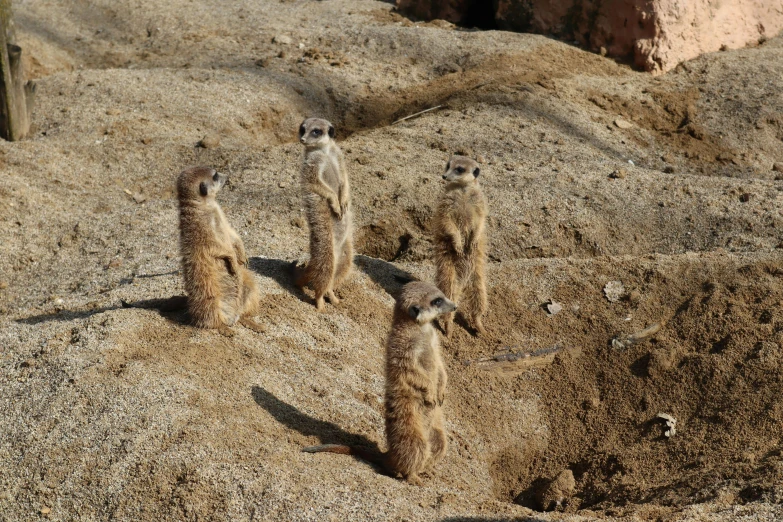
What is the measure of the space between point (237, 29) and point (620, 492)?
24.4 ft

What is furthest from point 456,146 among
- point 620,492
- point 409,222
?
point 620,492

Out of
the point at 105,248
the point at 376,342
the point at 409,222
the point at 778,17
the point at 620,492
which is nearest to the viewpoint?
the point at 620,492

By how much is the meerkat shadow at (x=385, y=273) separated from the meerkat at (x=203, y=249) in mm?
1227

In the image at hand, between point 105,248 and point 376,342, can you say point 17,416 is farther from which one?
point 105,248

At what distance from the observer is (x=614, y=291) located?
16.5 feet

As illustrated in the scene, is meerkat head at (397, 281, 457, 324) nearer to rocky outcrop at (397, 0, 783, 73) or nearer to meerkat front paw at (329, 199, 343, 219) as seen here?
meerkat front paw at (329, 199, 343, 219)

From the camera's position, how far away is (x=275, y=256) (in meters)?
5.29

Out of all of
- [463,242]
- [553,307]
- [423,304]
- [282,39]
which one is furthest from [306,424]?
[282,39]

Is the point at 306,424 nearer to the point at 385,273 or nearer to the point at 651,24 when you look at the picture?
the point at 385,273

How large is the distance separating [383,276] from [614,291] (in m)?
1.45

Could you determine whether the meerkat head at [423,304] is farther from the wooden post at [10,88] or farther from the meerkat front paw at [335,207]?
the wooden post at [10,88]

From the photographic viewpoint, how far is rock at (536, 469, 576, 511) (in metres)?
3.81

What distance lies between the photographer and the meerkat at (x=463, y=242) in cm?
486

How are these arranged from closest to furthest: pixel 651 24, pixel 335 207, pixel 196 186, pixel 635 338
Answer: pixel 196 186, pixel 635 338, pixel 335 207, pixel 651 24
